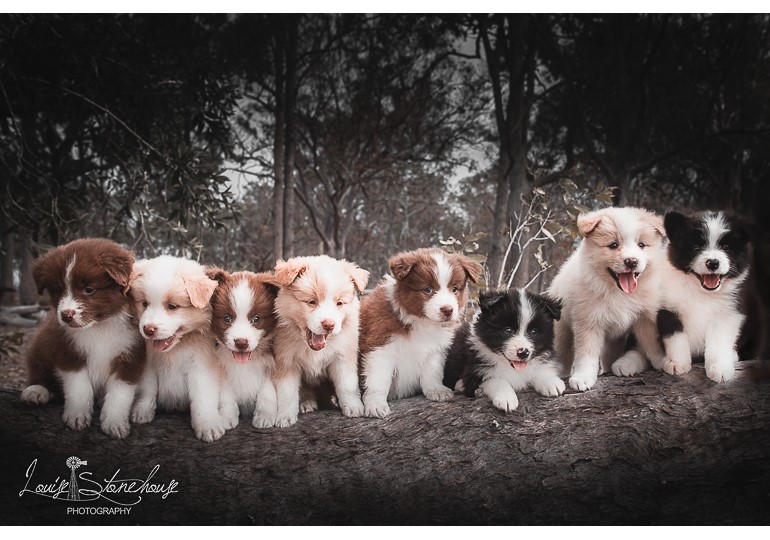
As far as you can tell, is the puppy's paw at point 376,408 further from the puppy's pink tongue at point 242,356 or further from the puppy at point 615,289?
the puppy at point 615,289

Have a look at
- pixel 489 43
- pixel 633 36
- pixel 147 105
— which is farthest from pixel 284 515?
pixel 633 36

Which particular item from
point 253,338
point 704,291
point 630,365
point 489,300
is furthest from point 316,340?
point 704,291

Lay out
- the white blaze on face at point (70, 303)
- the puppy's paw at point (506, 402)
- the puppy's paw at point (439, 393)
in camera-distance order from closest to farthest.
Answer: the white blaze on face at point (70, 303), the puppy's paw at point (506, 402), the puppy's paw at point (439, 393)

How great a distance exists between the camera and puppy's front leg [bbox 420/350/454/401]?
3.01 metres

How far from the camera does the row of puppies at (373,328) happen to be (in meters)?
2.76

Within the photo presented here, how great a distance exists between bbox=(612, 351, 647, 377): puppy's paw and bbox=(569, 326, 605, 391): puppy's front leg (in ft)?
0.34

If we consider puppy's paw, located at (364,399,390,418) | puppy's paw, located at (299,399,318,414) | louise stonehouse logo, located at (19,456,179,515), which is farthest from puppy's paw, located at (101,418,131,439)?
puppy's paw, located at (364,399,390,418)

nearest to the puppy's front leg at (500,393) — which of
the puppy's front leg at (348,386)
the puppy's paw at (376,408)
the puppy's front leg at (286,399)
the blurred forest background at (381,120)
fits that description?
the puppy's paw at (376,408)

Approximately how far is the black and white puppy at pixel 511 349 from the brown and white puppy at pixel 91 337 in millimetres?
1722

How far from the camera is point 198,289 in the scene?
2688mm

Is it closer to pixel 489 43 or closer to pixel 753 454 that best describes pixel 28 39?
pixel 489 43

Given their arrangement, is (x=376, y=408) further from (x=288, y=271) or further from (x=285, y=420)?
(x=288, y=271)

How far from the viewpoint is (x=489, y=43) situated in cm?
379

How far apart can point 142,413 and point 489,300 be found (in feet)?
6.07
